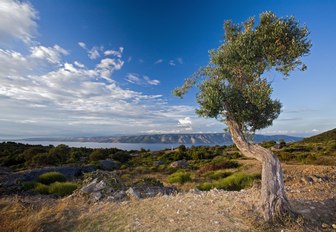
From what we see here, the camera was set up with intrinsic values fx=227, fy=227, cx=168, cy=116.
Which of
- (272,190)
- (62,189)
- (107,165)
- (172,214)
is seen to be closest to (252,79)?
(272,190)

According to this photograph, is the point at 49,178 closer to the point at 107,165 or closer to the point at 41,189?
the point at 41,189

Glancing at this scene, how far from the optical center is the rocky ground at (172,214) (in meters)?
5.79

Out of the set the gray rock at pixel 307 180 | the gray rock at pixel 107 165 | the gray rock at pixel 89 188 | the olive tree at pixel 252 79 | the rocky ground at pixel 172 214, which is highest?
the olive tree at pixel 252 79

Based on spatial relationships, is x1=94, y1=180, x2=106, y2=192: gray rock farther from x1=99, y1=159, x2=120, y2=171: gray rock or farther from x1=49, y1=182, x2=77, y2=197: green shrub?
x1=99, y1=159, x2=120, y2=171: gray rock

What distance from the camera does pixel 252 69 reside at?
723 centimetres

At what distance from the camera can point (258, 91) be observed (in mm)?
6766

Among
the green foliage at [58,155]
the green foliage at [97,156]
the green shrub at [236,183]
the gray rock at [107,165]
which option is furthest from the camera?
the green foliage at [97,156]

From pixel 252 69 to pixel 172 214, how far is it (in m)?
5.10

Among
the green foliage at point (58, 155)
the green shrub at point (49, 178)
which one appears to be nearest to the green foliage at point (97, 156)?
the green foliage at point (58, 155)

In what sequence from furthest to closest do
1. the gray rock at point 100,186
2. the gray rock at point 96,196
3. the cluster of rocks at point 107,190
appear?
the gray rock at point 100,186 < the cluster of rocks at point 107,190 < the gray rock at point 96,196

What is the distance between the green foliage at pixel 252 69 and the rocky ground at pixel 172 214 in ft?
9.04

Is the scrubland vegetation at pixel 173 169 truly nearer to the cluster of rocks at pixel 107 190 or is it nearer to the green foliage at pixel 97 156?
the green foliage at pixel 97 156

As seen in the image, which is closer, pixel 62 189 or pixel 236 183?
pixel 62 189

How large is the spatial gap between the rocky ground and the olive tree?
1.18 metres
